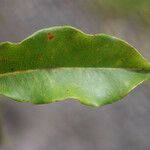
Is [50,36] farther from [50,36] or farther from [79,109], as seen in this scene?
[79,109]

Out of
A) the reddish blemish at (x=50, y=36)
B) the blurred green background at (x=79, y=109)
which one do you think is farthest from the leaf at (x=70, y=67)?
the blurred green background at (x=79, y=109)

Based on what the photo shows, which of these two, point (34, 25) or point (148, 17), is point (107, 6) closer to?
point (148, 17)

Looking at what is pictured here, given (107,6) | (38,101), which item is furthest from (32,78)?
(107,6)

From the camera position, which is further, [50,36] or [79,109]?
[79,109]

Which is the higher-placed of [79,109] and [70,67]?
[70,67]

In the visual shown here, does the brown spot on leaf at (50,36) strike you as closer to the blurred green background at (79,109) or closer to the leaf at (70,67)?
the leaf at (70,67)

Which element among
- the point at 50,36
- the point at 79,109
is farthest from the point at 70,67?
the point at 79,109
